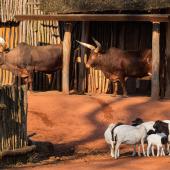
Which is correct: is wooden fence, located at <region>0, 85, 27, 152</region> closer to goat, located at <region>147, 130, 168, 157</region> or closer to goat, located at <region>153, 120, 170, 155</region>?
goat, located at <region>147, 130, 168, 157</region>

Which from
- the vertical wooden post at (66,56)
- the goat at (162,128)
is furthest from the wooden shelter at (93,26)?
the goat at (162,128)

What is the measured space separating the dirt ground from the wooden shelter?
1.67 meters

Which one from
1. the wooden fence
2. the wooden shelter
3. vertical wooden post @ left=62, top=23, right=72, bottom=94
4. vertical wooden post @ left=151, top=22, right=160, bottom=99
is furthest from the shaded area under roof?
the wooden fence

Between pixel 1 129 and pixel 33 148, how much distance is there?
888 mm

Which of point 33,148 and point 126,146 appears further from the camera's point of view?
point 126,146

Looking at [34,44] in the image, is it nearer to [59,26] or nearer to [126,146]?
[59,26]

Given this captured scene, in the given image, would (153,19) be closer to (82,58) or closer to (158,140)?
(82,58)

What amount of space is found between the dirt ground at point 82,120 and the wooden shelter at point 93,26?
167 centimetres

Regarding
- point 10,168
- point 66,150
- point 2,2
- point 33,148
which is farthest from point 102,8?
point 10,168

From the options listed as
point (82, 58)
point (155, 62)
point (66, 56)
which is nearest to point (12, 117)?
point (155, 62)

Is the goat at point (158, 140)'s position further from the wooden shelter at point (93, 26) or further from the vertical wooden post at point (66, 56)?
the vertical wooden post at point (66, 56)

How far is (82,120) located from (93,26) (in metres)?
6.64

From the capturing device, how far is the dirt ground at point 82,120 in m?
13.8

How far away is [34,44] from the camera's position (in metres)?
24.0
